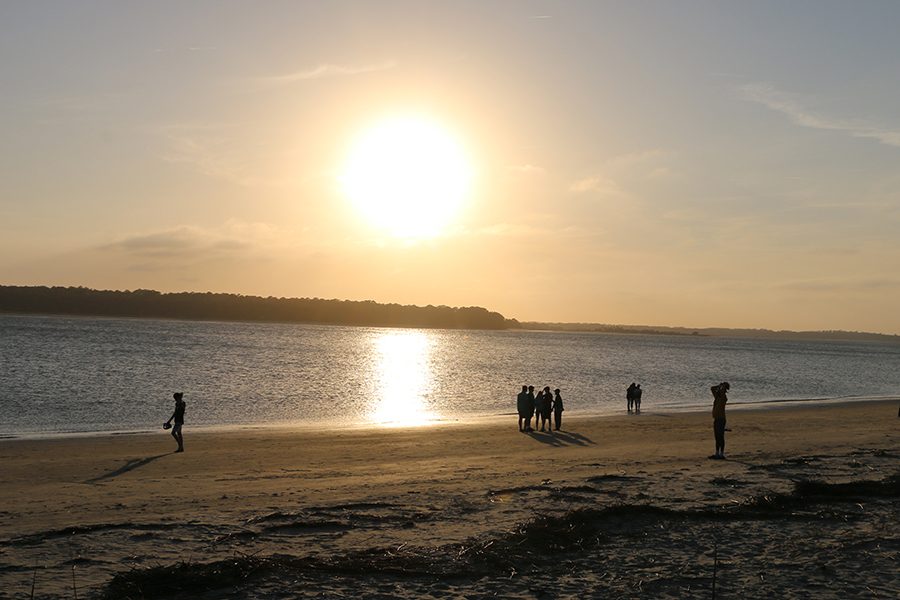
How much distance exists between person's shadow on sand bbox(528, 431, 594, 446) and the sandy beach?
304 cm

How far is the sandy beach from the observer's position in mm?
8648

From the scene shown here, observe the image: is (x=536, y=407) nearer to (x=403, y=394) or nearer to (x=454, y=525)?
(x=454, y=525)

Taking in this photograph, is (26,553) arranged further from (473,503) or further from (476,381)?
(476,381)

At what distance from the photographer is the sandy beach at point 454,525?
8.65 meters

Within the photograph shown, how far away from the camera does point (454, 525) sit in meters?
11.2

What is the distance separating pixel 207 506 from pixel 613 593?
7033 millimetres

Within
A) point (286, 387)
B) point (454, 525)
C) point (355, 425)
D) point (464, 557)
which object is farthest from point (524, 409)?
point (286, 387)

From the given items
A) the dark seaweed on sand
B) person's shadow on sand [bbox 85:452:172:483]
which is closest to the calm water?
person's shadow on sand [bbox 85:452:172:483]

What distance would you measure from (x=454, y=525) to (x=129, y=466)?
1088 cm

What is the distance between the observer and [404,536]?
10609mm

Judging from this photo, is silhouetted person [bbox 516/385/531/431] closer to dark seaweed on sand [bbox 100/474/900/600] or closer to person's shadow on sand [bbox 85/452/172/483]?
person's shadow on sand [bbox 85/452/172/483]

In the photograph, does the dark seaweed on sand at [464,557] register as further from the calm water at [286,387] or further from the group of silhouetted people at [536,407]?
the calm water at [286,387]

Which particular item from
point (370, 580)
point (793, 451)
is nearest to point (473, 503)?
point (370, 580)

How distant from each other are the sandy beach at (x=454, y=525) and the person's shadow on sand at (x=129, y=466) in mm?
139
